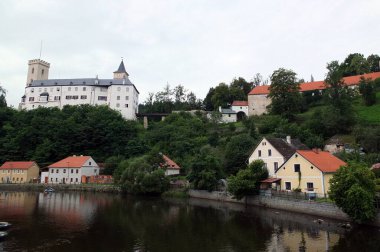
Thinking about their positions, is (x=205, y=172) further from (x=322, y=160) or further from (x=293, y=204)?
(x=322, y=160)

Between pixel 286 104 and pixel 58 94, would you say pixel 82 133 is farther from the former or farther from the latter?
pixel 286 104

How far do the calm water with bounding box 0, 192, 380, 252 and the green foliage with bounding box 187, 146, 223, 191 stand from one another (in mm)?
7082

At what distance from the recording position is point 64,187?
63.4m

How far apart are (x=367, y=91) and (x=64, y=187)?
227 ft

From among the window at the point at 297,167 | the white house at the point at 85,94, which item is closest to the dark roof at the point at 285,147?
the window at the point at 297,167

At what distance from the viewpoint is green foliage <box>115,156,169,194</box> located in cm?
4966

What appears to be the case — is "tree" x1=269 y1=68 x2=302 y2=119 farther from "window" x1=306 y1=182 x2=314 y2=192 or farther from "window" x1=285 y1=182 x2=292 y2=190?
"window" x1=306 y1=182 x2=314 y2=192

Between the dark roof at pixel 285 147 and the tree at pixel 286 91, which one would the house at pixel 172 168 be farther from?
the tree at pixel 286 91

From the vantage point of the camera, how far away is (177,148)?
72.2m

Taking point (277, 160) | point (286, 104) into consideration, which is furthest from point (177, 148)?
point (277, 160)

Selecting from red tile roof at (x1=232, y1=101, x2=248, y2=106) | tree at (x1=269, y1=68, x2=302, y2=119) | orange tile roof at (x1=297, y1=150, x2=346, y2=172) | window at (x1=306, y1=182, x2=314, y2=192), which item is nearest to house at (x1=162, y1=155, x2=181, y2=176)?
tree at (x1=269, y1=68, x2=302, y2=119)

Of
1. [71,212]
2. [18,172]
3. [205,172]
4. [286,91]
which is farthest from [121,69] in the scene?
[71,212]

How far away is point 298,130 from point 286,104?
14.5 metres

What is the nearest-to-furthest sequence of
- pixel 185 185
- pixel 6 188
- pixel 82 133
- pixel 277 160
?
pixel 277 160 → pixel 185 185 → pixel 6 188 → pixel 82 133
